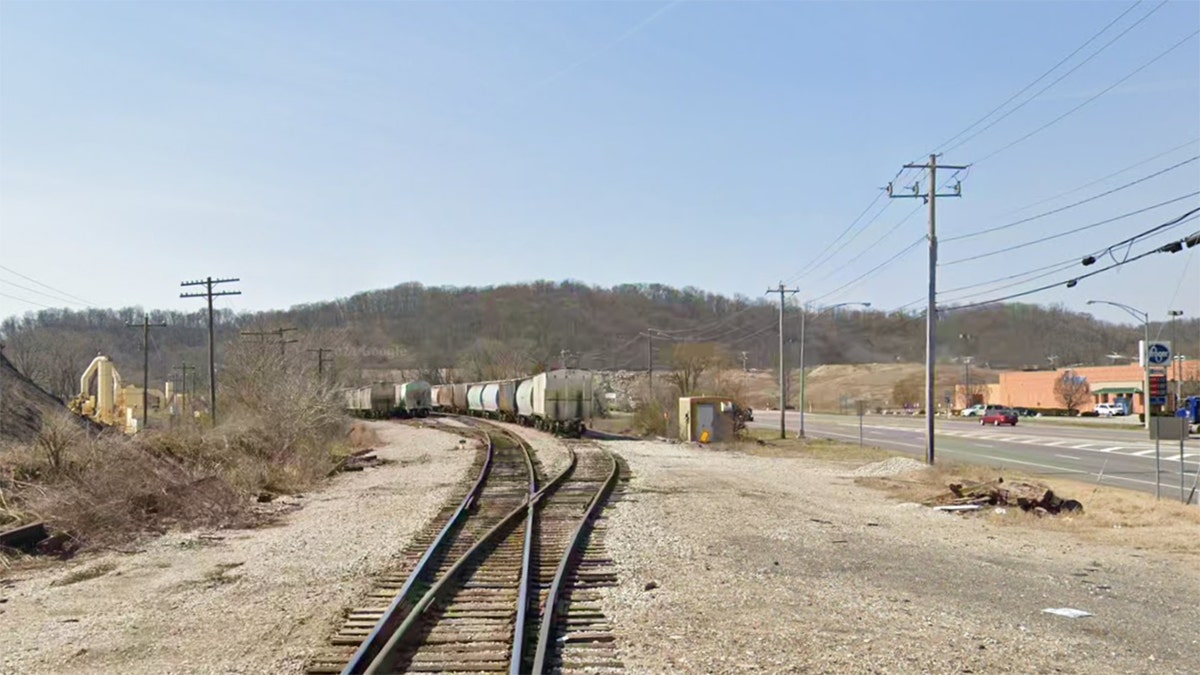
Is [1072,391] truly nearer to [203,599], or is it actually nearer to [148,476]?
[148,476]

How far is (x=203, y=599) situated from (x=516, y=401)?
49.4 metres

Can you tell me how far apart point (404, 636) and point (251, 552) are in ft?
20.8

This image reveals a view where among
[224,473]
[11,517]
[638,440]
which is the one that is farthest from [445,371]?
[11,517]

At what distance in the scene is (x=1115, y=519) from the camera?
58.3ft

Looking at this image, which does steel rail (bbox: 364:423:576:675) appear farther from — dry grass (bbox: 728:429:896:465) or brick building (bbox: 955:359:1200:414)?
brick building (bbox: 955:359:1200:414)

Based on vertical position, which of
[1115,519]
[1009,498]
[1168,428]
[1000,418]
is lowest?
[1000,418]

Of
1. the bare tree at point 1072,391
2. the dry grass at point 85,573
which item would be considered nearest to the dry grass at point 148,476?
the dry grass at point 85,573

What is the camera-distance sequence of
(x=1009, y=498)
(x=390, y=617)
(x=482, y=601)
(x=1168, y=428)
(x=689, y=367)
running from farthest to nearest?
(x=689, y=367) → (x=1168, y=428) → (x=1009, y=498) → (x=482, y=601) → (x=390, y=617)

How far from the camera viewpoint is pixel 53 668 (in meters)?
7.52

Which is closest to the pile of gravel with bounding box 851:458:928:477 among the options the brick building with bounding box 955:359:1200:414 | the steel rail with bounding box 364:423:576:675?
the steel rail with bounding box 364:423:576:675

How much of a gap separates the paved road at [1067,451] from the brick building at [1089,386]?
31.1 m

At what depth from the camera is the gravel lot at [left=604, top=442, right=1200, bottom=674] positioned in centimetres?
782

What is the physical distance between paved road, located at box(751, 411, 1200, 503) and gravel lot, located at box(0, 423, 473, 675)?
1816 cm

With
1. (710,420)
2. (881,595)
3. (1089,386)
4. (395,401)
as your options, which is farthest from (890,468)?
(1089,386)
